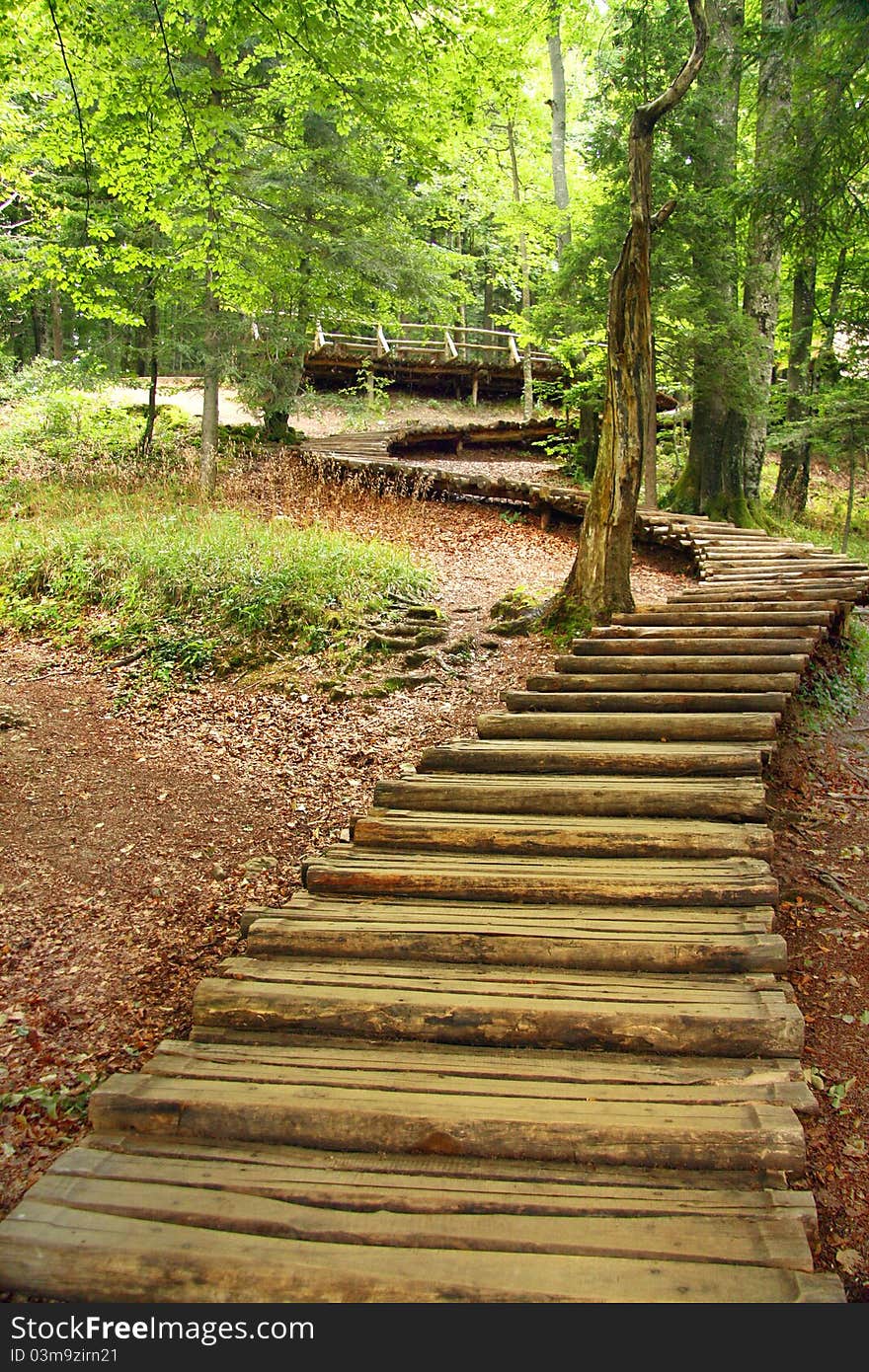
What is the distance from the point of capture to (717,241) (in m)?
10.6

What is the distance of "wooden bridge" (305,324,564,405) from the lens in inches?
930

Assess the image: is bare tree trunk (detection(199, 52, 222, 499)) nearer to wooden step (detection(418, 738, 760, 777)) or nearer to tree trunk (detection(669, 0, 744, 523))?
tree trunk (detection(669, 0, 744, 523))

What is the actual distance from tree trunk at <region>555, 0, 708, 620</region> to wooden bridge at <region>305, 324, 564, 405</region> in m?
16.9

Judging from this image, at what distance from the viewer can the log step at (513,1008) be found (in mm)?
2816

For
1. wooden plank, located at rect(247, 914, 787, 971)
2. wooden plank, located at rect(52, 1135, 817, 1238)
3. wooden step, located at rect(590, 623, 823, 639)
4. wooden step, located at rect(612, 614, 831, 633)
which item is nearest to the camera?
wooden plank, located at rect(52, 1135, 817, 1238)

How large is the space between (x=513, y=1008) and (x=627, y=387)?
5.70 meters

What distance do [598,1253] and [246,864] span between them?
3.93 metres

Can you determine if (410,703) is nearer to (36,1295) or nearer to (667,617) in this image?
(667,617)

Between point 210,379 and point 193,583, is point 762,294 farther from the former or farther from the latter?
point 193,583

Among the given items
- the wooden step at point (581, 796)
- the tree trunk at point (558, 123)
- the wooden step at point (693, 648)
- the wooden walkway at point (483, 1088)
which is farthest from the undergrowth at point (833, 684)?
the tree trunk at point (558, 123)

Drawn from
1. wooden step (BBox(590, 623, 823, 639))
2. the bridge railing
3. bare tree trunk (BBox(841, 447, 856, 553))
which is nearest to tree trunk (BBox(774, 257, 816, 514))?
bare tree trunk (BBox(841, 447, 856, 553))

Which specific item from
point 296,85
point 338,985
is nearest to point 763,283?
point 296,85

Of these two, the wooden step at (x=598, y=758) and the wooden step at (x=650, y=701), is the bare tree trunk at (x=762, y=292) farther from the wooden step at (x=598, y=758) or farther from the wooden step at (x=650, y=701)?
the wooden step at (x=598, y=758)

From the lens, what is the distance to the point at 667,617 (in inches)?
278
